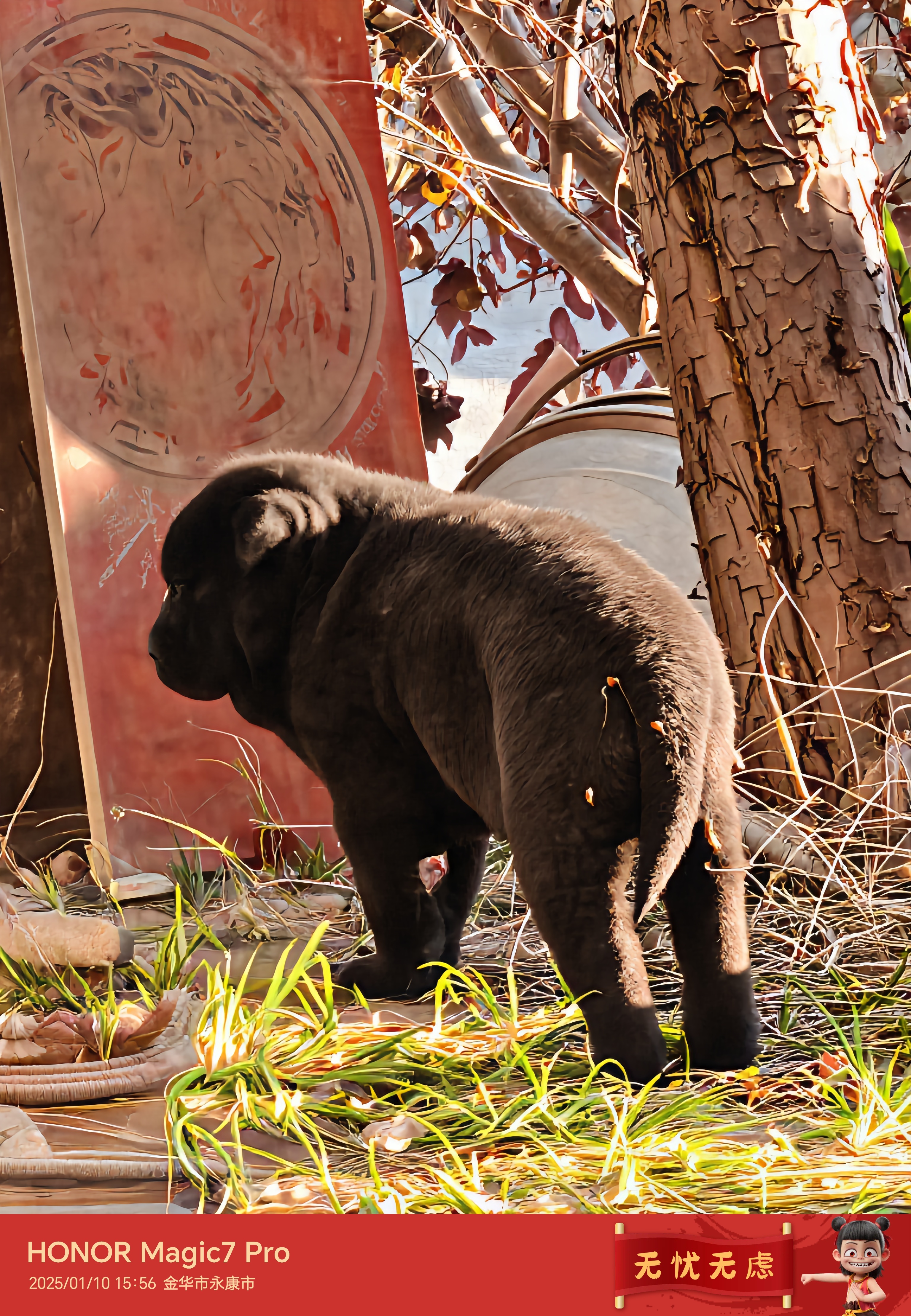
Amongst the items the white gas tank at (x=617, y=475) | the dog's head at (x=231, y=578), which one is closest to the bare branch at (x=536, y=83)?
the white gas tank at (x=617, y=475)

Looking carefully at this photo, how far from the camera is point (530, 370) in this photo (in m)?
2.03

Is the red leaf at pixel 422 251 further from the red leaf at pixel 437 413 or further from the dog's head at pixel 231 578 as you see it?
the dog's head at pixel 231 578

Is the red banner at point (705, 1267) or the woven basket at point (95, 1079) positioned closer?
the red banner at point (705, 1267)

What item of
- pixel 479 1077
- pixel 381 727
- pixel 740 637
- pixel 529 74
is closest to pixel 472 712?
pixel 381 727

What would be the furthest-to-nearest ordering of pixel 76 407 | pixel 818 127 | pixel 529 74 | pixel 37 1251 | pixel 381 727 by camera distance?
1. pixel 529 74
2. pixel 76 407
3. pixel 818 127
4. pixel 381 727
5. pixel 37 1251

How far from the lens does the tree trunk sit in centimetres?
97

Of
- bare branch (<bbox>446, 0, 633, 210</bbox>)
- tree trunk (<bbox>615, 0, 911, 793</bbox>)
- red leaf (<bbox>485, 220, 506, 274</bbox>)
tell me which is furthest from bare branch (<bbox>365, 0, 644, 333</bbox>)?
tree trunk (<bbox>615, 0, 911, 793</bbox>)

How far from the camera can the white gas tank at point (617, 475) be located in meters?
1.10

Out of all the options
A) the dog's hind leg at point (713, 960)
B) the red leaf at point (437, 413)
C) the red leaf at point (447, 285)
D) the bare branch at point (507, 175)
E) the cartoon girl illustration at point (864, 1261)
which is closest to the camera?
the cartoon girl illustration at point (864, 1261)

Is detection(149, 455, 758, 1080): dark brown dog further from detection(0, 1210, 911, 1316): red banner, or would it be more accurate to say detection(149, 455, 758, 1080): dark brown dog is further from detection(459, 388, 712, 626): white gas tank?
detection(459, 388, 712, 626): white gas tank

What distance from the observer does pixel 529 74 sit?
73.2 inches

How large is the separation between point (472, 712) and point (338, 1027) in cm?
26

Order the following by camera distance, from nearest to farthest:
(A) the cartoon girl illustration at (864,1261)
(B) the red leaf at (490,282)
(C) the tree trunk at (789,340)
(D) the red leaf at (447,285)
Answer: (A) the cartoon girl illustration at (864,1261) → (C) the tree trunk at (789,340) → (D) the red leaf at (447,285) → (B) the red leaf at (490,282)

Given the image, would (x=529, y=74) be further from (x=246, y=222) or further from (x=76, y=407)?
(x=76, y=407)
